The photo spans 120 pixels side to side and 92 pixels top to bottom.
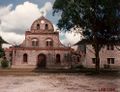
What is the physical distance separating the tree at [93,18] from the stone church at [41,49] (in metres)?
16.9

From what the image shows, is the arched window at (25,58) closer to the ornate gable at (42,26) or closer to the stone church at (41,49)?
the stone church at (41,49)

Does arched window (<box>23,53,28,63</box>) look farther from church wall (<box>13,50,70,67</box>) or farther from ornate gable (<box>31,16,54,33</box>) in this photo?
ornate gable (<box>31,16,54,33</box>)

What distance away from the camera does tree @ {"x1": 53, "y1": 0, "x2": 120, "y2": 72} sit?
1553 inches

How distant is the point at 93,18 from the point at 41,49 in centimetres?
2243

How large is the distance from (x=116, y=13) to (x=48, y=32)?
24.7 m

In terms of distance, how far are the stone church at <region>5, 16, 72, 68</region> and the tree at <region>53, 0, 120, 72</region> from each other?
664 inches

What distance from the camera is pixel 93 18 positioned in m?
41.4

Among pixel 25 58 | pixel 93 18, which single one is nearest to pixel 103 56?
pixel 25 58

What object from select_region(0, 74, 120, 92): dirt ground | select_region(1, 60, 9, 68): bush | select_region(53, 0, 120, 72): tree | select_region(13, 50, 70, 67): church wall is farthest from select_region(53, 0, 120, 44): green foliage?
select_region(1, 60, 9, 68): bush

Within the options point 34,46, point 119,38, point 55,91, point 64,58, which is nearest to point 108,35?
point 119,38

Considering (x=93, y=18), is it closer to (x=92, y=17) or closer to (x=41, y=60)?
(x=92, y=17)

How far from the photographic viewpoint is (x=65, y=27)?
144 ft

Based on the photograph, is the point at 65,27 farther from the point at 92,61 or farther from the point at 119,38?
the point at 92,61

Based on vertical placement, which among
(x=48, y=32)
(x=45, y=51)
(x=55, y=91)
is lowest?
(x=55, y=91)
